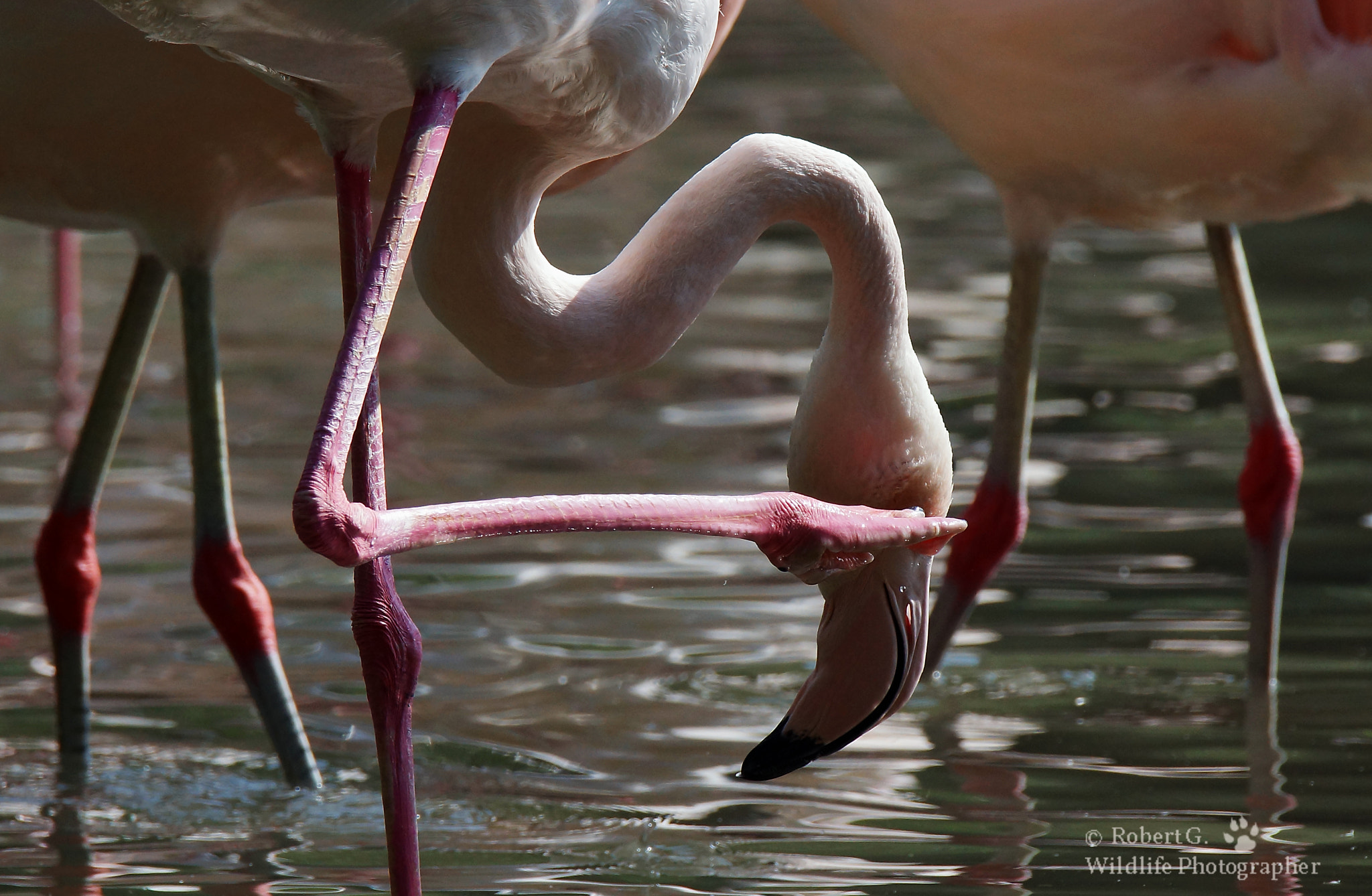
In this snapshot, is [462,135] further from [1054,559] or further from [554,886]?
[1054,559]

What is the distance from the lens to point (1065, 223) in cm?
450

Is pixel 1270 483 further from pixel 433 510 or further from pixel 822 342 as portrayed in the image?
pixel 433 510

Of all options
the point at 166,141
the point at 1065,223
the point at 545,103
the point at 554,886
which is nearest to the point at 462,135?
the point at 545,103

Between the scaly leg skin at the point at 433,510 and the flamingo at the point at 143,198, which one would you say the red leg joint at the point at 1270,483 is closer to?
the scaly leg skin at the point at 433,510

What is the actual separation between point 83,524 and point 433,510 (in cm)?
165

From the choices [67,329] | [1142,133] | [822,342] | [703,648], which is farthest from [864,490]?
[67,329]

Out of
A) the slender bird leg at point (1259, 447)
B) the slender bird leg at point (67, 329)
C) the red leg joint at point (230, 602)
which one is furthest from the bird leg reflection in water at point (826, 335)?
the slender bird leg at point (67, 329)

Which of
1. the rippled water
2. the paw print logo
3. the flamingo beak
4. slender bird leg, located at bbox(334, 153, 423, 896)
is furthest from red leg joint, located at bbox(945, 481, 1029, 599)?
slender bird leg, located at bbox(334, 153, 423, 896)

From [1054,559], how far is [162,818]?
257cm

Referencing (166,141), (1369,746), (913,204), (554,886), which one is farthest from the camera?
(913,204)

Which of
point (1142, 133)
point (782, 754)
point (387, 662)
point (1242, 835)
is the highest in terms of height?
point (1142, 133)

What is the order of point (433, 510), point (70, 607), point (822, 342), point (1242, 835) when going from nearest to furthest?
point (433, 510), point (822, 342), point (1242, 835), point (70, 607)

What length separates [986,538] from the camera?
175 inches

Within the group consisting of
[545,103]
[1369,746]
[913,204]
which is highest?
[913,204]
